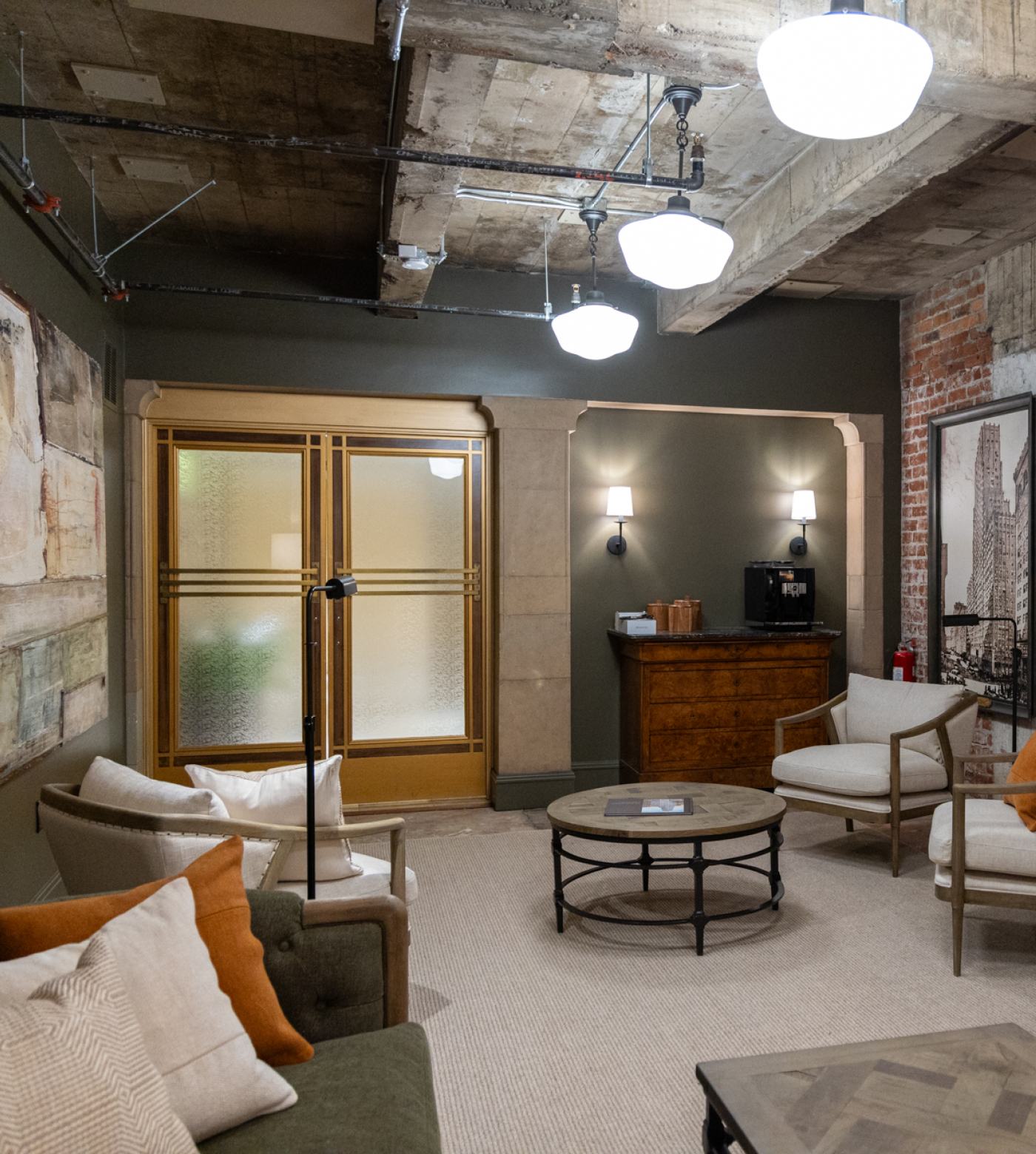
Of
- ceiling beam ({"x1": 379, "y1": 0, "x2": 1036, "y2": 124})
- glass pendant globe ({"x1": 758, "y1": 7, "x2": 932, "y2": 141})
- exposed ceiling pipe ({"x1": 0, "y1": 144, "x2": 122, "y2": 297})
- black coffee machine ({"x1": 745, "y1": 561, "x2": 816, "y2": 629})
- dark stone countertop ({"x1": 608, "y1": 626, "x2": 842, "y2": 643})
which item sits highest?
ceiling beam ({"x1": 379, "y1": 0, "x2": 1036, "y2": 124})

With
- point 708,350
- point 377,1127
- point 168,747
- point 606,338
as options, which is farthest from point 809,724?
point 377,1127

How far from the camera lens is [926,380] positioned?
5738 mm

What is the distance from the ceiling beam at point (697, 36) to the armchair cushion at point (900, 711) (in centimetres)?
273

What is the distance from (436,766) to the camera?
17.9ft

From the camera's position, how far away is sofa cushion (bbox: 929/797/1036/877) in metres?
2.98

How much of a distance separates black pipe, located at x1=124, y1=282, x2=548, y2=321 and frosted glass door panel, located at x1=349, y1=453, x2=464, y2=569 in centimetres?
92

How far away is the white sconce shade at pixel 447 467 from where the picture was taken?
5453mm

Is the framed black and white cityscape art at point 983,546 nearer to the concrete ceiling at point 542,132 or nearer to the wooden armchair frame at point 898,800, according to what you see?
the wooden armchair frame at point 898,800

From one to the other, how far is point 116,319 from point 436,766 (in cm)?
317

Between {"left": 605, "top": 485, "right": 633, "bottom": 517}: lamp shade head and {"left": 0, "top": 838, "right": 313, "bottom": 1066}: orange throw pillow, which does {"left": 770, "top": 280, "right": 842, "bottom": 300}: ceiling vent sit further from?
{"left": 0, "top": 838, "right": 313, "bottom": 1066}: orange throw pillow

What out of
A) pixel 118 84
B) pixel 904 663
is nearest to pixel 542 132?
pixel 118 84

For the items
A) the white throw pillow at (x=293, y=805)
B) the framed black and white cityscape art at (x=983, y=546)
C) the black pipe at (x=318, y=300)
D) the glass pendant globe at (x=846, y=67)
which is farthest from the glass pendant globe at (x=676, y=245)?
the framed black and white cityscape art at (x=983, y=546)

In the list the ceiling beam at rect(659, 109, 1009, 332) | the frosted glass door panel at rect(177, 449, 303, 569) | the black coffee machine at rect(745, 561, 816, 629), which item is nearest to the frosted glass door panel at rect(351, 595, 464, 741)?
the frosted glass door panel at rect(177, 449, 303, 569)

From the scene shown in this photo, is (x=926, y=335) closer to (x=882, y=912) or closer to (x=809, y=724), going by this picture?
(x=809, y=724)
